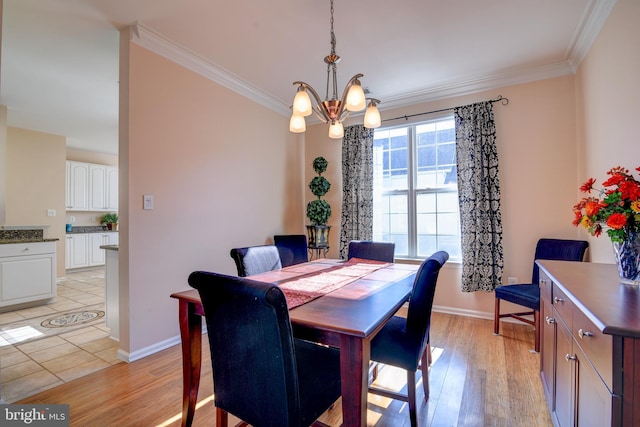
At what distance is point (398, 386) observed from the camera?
→ 2045mm

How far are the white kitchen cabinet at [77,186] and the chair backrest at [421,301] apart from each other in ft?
23.1

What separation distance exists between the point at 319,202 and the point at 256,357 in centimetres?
299

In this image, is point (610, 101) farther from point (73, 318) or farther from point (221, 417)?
point (73, 318)

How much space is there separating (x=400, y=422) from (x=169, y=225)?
92.7 inches

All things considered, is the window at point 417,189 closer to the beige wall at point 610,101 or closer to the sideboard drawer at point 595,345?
the beige wall at point 610,101

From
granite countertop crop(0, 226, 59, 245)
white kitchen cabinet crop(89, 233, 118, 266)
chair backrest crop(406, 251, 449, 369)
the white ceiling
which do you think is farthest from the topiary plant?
white kitchen cabinet crop(89, 233, 118, 266)

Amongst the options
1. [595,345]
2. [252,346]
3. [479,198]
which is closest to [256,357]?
[252,346]

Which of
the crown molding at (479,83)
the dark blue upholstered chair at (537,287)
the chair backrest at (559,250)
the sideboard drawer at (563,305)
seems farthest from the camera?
the crown molding at (479,83)

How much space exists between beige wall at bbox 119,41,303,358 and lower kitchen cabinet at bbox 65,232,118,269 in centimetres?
462

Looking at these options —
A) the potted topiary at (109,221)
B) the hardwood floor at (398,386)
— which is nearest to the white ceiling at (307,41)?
the hardwood floor at (398,386)

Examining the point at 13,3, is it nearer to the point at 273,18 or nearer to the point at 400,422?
the point at 273,18

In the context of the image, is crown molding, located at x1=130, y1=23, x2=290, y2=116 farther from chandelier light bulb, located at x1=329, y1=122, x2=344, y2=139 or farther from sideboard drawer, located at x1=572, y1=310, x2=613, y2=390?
sideboard drawer, located at x1=572, y1=310, x2=613, y2=390

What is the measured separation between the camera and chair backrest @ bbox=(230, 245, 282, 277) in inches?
82.0

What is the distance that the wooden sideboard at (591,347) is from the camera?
0.82m
